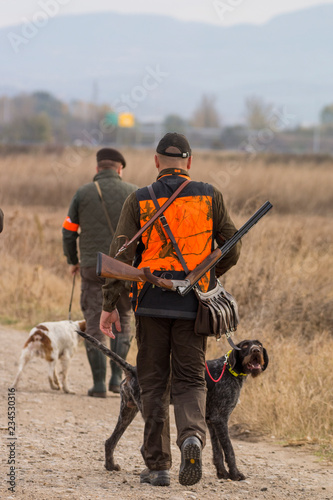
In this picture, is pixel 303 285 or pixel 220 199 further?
pixel 303 285

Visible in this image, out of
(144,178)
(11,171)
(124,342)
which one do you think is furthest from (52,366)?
(11,171)

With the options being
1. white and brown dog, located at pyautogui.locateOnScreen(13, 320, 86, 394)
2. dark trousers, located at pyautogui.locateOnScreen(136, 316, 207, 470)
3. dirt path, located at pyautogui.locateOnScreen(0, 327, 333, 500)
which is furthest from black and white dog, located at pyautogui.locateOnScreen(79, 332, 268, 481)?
white and brown dog, located at pyautogui.locateOnScreen(13, 320, 86, 394)

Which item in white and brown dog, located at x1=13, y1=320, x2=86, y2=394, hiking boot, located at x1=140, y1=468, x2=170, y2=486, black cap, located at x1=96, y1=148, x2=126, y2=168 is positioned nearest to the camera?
hiking boot, located at x1=140, y1=468, x2=170, y2=486

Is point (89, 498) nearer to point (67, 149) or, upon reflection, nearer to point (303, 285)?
point (303, 285)

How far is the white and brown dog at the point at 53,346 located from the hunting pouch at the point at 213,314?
2908mm

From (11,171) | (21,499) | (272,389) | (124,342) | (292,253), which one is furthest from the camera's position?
(11,171)

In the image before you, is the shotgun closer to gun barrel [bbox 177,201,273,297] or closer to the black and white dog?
gun barrel [bbox 177,201,273,297]

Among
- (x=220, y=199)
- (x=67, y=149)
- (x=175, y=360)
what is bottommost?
(x=175, y=360)

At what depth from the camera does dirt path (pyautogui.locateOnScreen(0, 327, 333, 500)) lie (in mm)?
4699

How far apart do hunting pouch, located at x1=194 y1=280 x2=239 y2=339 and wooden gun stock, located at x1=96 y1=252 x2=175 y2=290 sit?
19cm

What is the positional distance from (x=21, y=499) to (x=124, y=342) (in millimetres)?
3179

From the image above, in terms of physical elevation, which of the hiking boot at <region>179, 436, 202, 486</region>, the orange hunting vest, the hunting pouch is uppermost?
the orange hunting vest

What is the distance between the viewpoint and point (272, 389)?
22.7 feet

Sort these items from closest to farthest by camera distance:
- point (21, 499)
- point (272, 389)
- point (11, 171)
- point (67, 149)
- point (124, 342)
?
point (21, 499) < point (272, 389) < point (124, 342) < point (11, 171) < point (67, 149)
